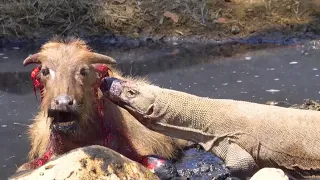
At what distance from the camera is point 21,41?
1106 cm

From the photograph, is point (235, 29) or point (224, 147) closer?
point (224, 147)

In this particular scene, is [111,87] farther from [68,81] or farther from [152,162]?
[152,162]

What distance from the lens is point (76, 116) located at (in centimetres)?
531

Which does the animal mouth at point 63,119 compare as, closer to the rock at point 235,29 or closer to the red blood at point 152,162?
the red blood at point 152,162

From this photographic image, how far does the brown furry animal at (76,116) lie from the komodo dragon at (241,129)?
0.24 metres

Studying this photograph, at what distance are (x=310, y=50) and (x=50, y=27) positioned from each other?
3.91 meters

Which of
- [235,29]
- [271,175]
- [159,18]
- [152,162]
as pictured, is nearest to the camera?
[271,175]

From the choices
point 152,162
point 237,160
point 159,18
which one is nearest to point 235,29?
point 159,18

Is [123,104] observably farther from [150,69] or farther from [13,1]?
[13,1]

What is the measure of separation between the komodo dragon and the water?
1512 mm

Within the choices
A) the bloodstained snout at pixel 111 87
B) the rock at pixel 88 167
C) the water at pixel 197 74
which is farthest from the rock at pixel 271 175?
the water at pixel 197 74

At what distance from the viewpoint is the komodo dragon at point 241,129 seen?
5.59 meters

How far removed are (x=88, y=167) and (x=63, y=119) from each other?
0.66 meters

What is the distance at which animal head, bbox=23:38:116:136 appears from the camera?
5195 mm
